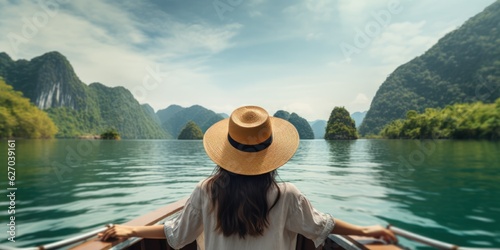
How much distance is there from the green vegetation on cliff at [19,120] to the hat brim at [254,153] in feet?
197

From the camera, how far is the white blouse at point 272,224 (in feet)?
3.95

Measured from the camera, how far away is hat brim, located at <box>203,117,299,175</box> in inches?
47.0

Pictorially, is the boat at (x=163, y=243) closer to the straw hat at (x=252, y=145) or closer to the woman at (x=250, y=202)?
the woman at (x=250, y=202)

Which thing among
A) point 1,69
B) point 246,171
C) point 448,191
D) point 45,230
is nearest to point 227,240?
point 246,171

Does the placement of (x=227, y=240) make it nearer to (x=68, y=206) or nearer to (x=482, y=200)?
(x=68, y=206)

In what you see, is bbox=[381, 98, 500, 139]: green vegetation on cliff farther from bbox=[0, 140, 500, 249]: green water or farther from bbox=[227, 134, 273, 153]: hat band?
bbox=[227, 134, 273, 153]: hat band

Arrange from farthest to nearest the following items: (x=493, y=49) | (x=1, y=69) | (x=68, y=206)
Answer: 1. (x=1, y=69)
2. (x=493, y=49)
3. (x=68, y=206)

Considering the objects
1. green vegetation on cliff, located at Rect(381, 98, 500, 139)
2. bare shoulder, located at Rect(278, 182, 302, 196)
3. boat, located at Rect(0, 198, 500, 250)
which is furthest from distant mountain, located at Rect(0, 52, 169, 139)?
bare shoulder, located at Rect(278, 182, 302, 196)

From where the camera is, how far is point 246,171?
1.18 m

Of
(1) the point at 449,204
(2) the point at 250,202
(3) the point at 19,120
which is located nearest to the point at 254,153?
(2) the point at 250,202

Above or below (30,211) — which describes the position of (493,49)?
above

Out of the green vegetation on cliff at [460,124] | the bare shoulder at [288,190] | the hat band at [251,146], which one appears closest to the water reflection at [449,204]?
the bare shoulder at [288,190]

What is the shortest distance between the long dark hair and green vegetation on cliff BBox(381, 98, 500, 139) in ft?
167

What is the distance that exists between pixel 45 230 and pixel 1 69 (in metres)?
143
